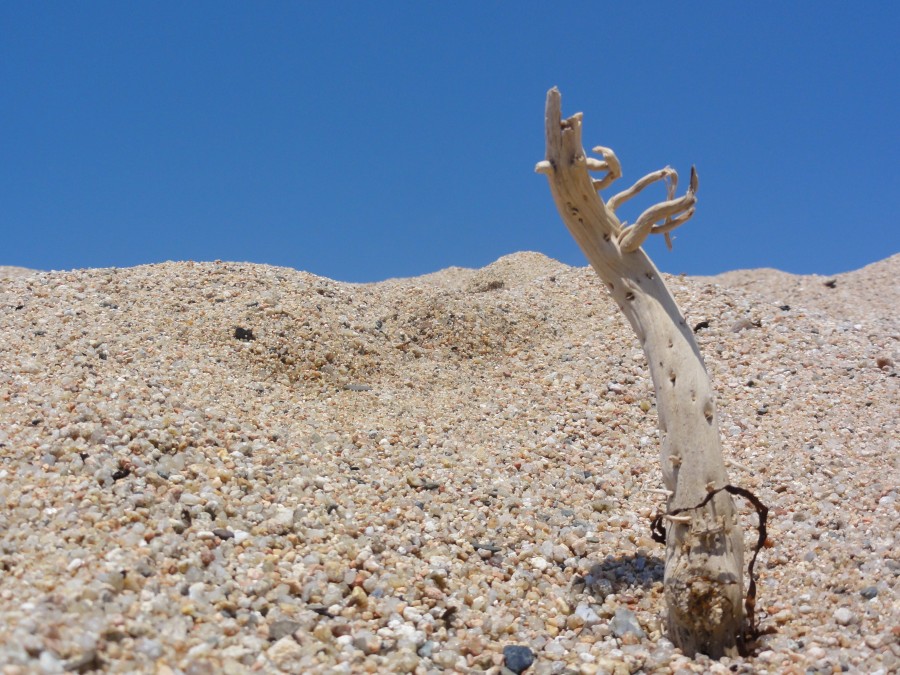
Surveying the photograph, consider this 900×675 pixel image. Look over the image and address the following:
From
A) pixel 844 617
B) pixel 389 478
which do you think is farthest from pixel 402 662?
pixel 844 617

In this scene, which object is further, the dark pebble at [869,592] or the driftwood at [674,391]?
the dark pebble at [869,592]

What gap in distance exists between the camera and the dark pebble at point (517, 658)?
4582mm

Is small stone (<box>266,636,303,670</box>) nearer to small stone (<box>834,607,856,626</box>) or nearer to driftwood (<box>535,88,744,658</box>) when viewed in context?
driftwood (<box>535,88,744,658</box>)

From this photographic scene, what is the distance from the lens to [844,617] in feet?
16.3

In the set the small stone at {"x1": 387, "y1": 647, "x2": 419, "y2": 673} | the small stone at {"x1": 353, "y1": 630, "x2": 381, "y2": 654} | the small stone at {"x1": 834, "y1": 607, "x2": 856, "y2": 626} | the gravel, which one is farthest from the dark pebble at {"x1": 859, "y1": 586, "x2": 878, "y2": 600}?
the small stone at {"x1": 353, "y1": 630, "x2": 381, "y2": 654}

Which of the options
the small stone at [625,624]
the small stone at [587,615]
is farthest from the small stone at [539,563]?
the small stone at [625,624]

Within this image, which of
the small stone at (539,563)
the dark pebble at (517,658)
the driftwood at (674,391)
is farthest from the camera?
the small stone at (539,563)

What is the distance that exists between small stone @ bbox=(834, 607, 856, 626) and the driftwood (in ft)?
2.22

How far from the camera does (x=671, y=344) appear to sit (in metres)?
5.34

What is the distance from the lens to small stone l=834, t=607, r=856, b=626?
4.95m

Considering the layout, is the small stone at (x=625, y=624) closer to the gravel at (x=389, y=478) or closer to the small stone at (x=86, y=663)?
the gravel at (x=389, y=478)

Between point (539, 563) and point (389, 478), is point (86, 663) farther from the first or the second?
point (389, 478)

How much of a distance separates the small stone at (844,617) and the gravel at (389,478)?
13mm

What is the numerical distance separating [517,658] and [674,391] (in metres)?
2.06
